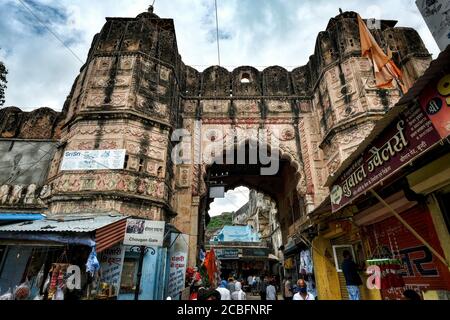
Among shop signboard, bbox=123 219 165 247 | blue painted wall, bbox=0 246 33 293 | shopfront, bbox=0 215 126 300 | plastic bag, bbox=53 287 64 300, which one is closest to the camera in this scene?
plastic bag, bbox=53 287 64 300

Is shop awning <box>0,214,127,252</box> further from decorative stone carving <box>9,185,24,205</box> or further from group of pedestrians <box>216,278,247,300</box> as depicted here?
decorative stone carving <box>9,185,24,205</box>

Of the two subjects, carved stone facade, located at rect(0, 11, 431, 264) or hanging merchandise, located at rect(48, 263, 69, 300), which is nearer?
hanging merchandise, located at rect(48, 263, 69, 300)

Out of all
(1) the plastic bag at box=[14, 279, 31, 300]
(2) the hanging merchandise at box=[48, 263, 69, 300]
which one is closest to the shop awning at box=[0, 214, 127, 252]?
(2) the hanging merchandise at box=[48, 263, 69, 300]

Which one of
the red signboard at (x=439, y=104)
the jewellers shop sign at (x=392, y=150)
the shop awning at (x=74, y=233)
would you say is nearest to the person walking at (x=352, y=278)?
the jewellers shop sign at (x=392, y=150)

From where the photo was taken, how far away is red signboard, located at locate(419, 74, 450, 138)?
8.42 ft

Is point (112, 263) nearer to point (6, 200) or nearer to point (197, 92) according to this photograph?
point (6, 200)

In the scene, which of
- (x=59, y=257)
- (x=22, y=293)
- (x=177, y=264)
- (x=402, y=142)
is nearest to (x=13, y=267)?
(x=59, y=257)

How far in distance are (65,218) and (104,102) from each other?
5698mm

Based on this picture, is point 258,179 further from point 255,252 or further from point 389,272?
point 389,272

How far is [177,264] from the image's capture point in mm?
11047

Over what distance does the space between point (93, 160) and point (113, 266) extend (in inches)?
179

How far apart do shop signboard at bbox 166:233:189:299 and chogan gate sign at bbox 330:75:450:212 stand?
8.45 metres

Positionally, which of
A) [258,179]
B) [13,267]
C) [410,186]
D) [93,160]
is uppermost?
[258,179]

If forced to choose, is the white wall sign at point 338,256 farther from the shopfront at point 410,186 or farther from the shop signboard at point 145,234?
the shop signboard at point 145,234
